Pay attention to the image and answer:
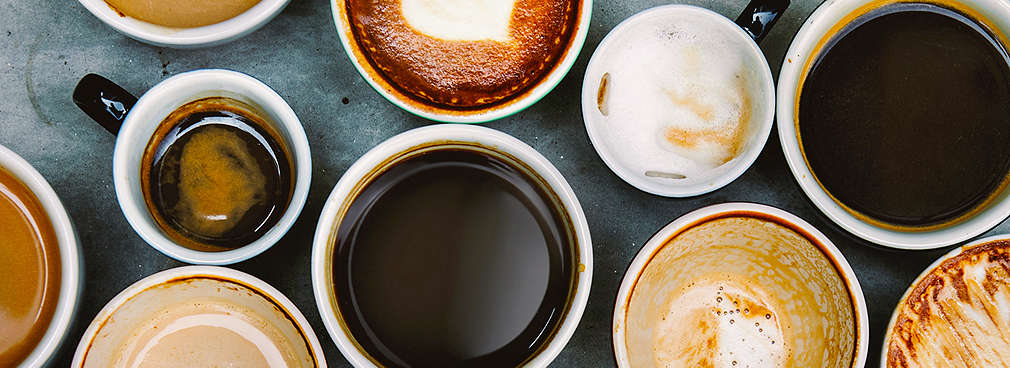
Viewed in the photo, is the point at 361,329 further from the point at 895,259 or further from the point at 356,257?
the point at 895,259

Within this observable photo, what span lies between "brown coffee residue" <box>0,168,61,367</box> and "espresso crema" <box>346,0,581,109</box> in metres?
0.58

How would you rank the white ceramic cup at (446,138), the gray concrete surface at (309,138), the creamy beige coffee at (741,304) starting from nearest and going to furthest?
the white ceramic cup at (446,138) → the creamy beige coffee at (741,304) → the gray concrete surface at (309,138)

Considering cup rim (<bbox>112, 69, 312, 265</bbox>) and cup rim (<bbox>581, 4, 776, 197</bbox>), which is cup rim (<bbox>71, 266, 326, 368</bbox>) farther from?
cup rim (<bbox>581, 4, 776, 197</bbox>)

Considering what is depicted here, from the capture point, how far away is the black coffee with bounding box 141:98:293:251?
1.19 m

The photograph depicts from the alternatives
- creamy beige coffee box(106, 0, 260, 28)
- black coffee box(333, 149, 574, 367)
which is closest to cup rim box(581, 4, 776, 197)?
black coffee box(333, 149, 574, 367)

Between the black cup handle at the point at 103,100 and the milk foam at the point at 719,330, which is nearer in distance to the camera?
the black cup handle at the point at 103,100

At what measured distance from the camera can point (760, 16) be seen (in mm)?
1141

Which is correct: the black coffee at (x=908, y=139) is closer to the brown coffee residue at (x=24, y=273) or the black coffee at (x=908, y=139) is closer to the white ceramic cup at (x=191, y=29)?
the white ceramic cup at (x=191, y=29)

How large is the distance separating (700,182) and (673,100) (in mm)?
Result: 157

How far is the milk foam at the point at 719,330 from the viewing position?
1218 mm

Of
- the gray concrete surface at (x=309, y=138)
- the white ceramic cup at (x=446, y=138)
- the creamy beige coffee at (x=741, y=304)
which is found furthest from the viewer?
the gray concrete surface at (x=309, y=138)

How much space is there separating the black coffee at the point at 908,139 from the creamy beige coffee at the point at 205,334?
921 mm

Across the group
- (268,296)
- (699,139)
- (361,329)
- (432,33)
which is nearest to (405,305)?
(361,329)

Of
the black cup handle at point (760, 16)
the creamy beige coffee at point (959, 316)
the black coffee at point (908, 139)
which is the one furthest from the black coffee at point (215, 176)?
the creamy beige coffee at point (959, 316)
